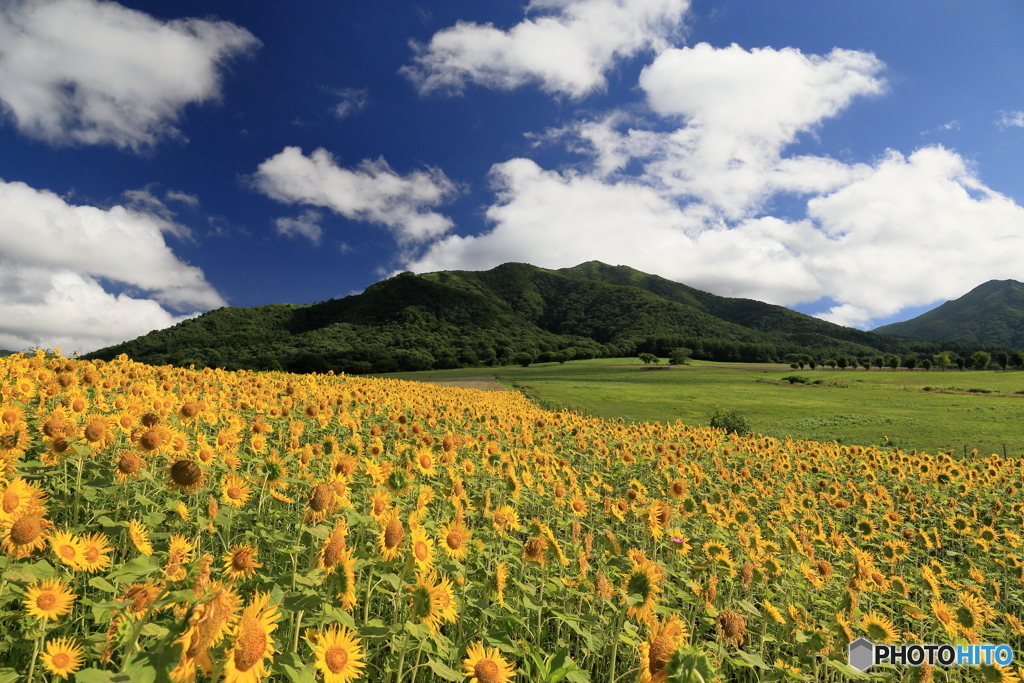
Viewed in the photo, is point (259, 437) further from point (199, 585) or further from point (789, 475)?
point (789, 475)

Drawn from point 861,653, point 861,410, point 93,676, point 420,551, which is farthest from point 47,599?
point 861,410

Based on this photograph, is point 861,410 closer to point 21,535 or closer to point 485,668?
point 485,668

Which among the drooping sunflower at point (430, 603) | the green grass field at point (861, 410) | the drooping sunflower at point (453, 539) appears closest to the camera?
the drooping sunflower at point (430, 603)

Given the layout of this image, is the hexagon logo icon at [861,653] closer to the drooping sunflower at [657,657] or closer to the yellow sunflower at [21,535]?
the drooping sunflower at [657,657]

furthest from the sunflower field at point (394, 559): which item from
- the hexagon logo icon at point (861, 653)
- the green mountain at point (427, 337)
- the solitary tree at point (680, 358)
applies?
the solitary tree at point (680, 358)

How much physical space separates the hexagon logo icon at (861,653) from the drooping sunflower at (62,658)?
5.35m

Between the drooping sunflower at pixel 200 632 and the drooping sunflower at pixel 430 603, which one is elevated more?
the drooping sunflower at pixel 200 632

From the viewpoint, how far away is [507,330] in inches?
6511

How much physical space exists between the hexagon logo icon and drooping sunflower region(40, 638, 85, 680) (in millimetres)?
5347

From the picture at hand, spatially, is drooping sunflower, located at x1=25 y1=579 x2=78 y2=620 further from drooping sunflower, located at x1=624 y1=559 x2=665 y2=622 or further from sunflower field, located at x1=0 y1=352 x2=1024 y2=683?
drooping sunflower, located at x1=624 y1=559 x2=665 y2=622

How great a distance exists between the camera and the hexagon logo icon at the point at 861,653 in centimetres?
384

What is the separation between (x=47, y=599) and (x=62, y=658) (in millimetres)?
287

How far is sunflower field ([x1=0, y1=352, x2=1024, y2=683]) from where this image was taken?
7.17ft

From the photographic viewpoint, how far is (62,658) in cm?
215
